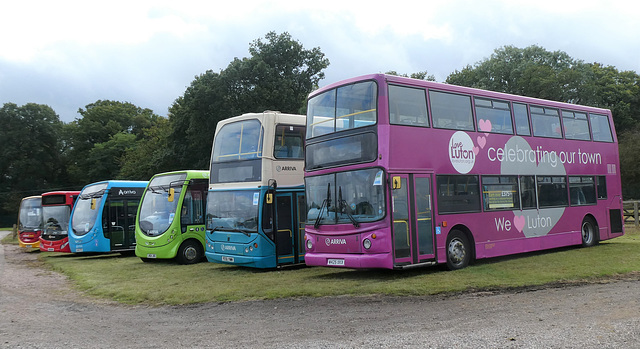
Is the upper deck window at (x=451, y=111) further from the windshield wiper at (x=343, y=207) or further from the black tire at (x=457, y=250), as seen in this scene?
the windshield wiper at (x=343, y=207)

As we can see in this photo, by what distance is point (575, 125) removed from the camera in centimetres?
1658

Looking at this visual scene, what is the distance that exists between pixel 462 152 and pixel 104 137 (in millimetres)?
68468

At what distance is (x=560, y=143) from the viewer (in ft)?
52.1

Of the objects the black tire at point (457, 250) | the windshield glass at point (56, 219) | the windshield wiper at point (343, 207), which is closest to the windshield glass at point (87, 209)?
the windshield glass at point (56, 219)

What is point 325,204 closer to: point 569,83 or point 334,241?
point 334,241

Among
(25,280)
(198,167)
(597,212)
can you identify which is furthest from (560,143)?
(198,167)

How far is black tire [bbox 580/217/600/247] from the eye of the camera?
1667cm

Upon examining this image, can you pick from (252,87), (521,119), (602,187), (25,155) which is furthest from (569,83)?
(25,155)

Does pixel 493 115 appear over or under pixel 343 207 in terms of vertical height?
over

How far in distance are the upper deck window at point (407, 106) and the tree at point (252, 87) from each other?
26826 millimetres

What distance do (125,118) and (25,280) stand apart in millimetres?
64887

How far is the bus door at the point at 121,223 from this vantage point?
21750 mm

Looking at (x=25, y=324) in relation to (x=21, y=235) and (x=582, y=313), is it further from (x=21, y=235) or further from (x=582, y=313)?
(x=21, y=235)

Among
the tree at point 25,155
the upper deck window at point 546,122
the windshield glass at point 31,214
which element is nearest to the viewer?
the upper deck window at point 546,122
